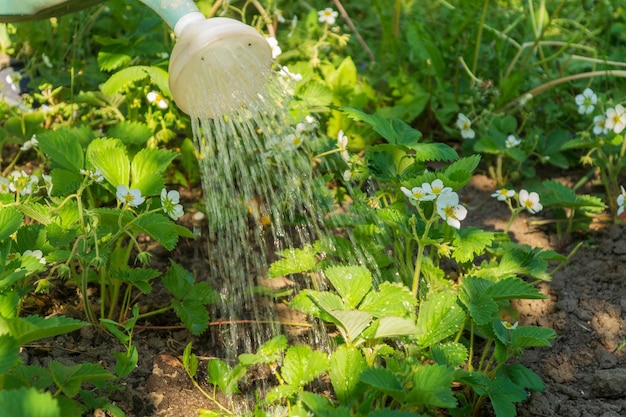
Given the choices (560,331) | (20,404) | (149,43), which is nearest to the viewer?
(20,404)

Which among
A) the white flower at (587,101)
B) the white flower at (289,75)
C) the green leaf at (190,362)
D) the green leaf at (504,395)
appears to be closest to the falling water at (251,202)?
the white flower at (289,75)

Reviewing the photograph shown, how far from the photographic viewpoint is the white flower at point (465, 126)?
2.78 metres

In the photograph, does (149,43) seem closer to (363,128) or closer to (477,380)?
(363,128)

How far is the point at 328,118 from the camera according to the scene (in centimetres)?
279

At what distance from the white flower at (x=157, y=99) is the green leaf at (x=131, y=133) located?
12 centimetres

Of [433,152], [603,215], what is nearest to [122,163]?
[433,152]

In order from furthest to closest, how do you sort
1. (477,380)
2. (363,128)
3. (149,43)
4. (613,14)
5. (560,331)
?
(613,14)
(363,128)
(149,43)
(560,331)
(477,380)

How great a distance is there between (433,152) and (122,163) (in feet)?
2.38

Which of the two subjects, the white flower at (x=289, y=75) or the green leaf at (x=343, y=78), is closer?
the white flower at (x=289, y=75)

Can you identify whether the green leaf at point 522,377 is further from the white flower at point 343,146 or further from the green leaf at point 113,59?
the green leaf at point 113,59

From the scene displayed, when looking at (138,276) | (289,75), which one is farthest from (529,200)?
(138,276)

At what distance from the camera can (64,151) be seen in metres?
2.08

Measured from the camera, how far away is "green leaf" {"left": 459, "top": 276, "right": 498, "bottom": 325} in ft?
5.72

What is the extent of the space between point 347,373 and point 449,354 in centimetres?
23
